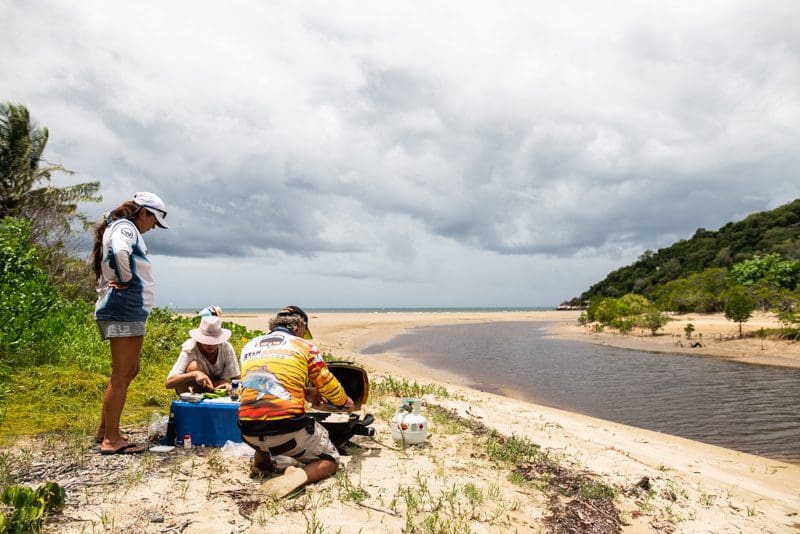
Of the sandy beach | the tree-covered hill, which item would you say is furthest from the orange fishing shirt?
the tree-covered hill

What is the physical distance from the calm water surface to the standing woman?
9385mm

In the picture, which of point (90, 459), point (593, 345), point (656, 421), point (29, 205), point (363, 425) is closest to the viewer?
point (90, 459)

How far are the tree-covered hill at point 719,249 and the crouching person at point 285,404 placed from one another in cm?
5642

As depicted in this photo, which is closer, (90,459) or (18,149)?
(90,459)

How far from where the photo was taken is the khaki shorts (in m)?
4.37

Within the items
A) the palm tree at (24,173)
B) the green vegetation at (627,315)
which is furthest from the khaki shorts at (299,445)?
the green vegetation at (627,315)

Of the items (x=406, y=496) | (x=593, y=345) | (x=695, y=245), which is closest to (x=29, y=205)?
(x=406, y=496)

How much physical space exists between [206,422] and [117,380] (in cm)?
112

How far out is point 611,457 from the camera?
642 centimetres

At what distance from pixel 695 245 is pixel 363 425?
257 ft

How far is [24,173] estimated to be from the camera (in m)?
20.4

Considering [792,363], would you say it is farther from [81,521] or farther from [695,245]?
[695,245]

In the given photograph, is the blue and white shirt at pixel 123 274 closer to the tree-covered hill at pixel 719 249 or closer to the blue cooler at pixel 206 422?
the blue cooler at pixel 206 422

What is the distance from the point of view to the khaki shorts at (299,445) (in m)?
4.37
